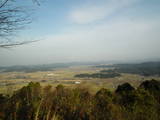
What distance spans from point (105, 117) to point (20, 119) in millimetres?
2032

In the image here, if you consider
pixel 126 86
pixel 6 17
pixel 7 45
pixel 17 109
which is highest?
pixel 6 17

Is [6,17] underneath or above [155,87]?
above

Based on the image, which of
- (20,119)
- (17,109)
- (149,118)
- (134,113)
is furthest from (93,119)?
(17,109)

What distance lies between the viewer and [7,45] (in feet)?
7.55

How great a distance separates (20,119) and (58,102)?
3.40ft

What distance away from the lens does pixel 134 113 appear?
10.2ft

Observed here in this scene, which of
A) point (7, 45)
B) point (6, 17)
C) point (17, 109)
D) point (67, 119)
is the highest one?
point (6, 17)

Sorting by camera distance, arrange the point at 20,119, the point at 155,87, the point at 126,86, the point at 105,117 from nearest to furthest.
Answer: the point at 105,117 < the point at 20,119 < the point at 155,87 < the point at 126,86

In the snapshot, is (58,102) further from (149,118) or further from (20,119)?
(149,118)

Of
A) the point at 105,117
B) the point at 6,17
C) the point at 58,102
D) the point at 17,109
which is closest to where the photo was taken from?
the point at 6,17

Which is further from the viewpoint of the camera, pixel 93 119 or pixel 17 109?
pixel 17 109

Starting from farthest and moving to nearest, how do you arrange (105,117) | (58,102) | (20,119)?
(58,102) < (20,119) < (105,117)

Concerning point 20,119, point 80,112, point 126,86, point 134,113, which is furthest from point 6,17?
point 126,86

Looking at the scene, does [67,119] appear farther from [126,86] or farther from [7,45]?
[126,86]
